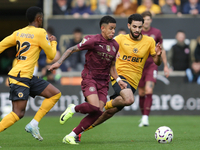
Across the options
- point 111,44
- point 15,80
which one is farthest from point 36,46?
point 111,44

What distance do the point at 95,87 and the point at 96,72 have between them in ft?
0.90

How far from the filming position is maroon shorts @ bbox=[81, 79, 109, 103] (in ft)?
21.2

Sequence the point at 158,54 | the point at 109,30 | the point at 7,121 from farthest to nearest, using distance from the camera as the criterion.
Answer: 1. the point at 158,54
2. the point at 109,30
3. the point at 7,121

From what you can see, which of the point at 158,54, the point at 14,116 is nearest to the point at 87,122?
the point at 14,116

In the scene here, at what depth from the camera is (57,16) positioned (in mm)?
14578

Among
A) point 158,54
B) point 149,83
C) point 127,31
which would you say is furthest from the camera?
point 127,31

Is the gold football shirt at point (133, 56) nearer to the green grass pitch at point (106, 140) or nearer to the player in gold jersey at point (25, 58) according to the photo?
the green grass pitch at point (106, 140)

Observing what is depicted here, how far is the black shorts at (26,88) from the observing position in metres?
6.12

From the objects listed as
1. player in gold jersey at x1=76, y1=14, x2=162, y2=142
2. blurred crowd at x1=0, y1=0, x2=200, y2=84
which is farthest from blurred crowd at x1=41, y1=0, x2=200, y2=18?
player in gold jersey at x1=76, y1=14, x2=162, y2=142

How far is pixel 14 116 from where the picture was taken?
6.07 meters

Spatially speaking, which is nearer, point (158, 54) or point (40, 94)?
point (40, 94)

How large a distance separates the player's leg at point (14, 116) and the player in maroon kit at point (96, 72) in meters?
0.76

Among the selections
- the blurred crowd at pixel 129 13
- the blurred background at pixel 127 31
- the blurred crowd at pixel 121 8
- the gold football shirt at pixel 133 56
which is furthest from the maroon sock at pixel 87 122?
the blurred crowd at pixel 121 8

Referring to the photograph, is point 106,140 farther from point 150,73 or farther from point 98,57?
point 150,73
